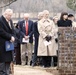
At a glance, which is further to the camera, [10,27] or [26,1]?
[26,1]

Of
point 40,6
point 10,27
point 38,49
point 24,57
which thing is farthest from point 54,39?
point 40,6

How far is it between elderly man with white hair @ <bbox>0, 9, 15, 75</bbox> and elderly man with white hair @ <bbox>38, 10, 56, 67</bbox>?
9.43 feet

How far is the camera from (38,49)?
1451 cm

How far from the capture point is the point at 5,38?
11.1m

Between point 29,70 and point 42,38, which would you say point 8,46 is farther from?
point 42,38

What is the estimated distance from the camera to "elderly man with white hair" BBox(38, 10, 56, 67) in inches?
553

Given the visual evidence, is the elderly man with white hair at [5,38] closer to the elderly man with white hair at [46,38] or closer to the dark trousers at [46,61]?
the elderly man with white hair at [46,38]

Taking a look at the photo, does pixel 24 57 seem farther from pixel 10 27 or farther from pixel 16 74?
pixel 10 27

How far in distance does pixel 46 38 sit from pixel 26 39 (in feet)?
3.26

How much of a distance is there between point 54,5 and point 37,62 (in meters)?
62.5

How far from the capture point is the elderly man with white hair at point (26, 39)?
15.0m

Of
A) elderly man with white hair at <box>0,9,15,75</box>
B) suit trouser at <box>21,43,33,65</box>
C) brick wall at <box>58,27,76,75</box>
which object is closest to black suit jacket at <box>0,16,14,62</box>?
elderly man with white hair at <box>0,9,15,75</box>

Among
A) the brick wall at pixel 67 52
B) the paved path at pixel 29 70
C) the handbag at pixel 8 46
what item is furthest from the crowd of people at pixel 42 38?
the handbag at pixel 8 46

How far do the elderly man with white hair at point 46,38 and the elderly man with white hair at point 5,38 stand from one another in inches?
113
